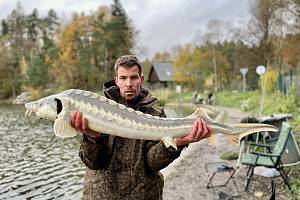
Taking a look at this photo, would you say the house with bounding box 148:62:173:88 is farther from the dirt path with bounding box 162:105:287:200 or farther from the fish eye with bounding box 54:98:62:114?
the fish eye with bounding box 54:98:62:114

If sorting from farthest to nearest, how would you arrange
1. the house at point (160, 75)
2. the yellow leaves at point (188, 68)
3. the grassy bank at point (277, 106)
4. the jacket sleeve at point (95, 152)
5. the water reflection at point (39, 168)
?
the house at point (160, 75), the yellow leaves at point (188, 68), the water reflection at point (39, 168), the grassy bank at point (277, 106), the jacket sleeve at point (95, 152)

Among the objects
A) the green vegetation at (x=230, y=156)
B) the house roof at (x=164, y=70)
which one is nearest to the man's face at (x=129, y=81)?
the green vegetation at (x=230, y=156)

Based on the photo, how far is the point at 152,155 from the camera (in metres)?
Answer: 2.94

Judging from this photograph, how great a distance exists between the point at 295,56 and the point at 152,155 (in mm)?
27997

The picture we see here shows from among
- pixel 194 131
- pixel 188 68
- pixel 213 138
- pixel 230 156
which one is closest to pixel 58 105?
pixel 194 131

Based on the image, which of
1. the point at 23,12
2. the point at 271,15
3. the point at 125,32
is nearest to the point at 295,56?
the point at 271,15

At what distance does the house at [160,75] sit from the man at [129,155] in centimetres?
6949

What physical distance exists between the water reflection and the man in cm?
735

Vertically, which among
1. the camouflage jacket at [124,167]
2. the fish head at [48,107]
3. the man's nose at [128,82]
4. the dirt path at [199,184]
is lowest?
the dirt path at [199,184]

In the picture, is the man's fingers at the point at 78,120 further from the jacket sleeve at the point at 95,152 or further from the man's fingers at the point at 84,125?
the jacket sleeve at the point at 95,152

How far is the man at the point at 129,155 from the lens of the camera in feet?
9.53

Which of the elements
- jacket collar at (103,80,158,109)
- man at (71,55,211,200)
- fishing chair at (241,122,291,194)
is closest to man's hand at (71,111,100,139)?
man at (71,55,211,200)

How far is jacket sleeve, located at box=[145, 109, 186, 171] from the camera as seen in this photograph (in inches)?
113

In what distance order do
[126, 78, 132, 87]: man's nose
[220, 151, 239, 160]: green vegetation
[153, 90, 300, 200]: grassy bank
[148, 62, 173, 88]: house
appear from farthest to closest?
[148, 62, 173, 88]: house → [220, 151, 239, 160]: green vegetation → [153, 90, 300, 200]: grassy bank → [126, 78, 132, 87]: man's nose
